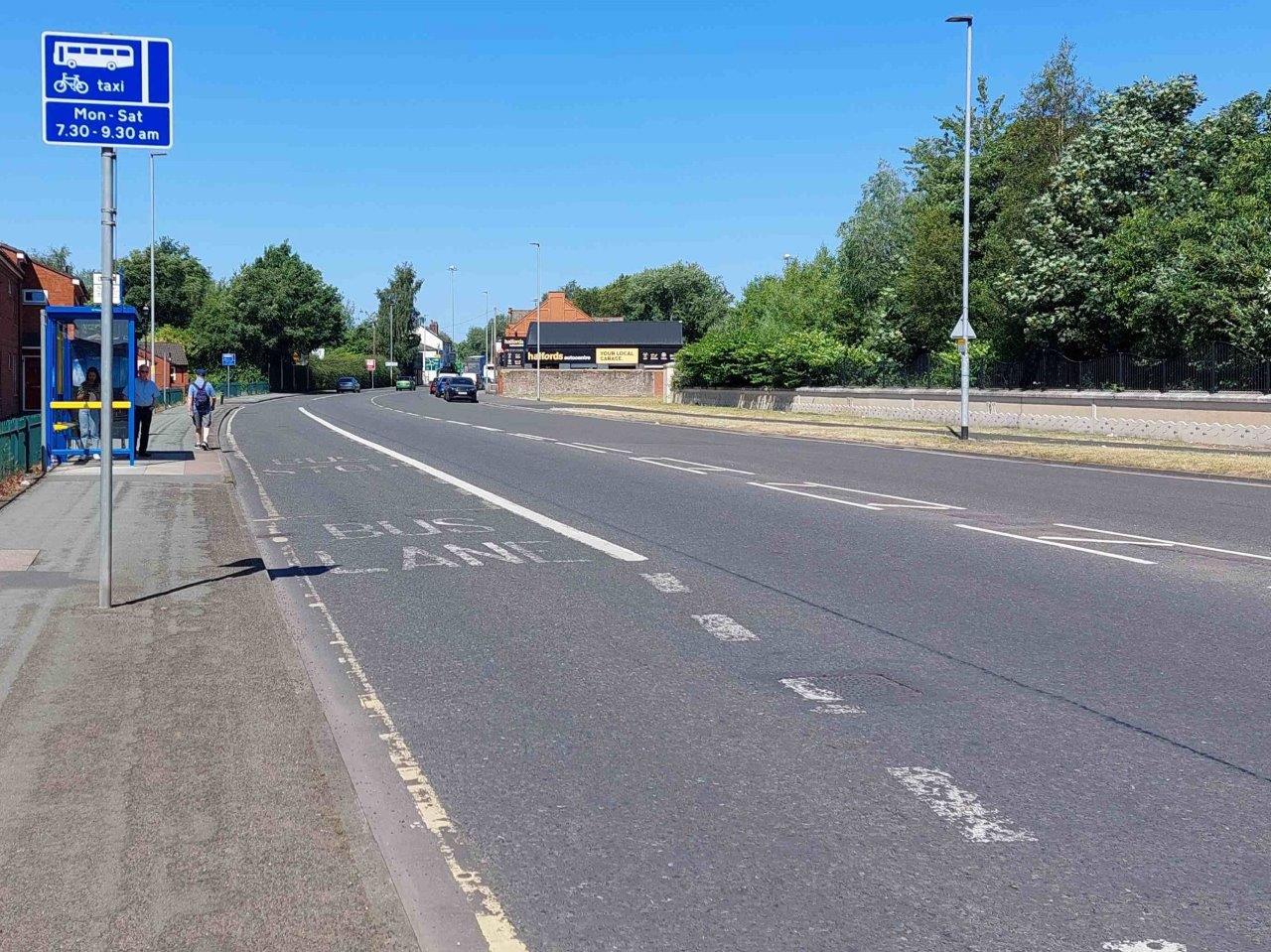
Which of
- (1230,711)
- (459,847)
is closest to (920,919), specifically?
(459,847)

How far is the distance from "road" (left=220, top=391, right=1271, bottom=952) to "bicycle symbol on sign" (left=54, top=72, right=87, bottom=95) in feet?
12.4

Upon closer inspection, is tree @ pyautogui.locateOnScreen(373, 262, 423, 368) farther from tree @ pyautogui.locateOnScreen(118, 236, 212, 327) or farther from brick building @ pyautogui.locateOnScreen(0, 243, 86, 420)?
brick building @ pyautogui.locateOnScreen(0, 243, 86, 420)

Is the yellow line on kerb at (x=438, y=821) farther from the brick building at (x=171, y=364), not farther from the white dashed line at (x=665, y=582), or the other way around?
the brick building at (x=171, y=364)

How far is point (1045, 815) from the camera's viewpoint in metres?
4.91

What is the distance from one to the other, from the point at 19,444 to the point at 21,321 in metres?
35.8

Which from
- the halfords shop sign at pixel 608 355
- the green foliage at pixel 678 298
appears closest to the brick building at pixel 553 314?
the green foliage at pixel 678 298

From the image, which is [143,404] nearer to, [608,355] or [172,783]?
[172,783]

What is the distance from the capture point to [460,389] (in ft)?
271

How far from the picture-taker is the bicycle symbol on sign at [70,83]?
27.8ft

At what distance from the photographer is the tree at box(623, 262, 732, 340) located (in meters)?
137

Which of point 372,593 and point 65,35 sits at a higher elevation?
point 65,35

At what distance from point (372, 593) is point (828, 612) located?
3.42 m

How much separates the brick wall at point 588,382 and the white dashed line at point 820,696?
82532 mm

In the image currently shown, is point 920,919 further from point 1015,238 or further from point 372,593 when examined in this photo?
point 1015,238
